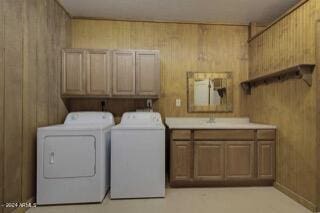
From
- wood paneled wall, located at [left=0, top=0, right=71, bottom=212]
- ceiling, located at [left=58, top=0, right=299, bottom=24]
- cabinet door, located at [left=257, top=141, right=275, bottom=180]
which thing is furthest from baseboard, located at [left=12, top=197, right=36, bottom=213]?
cabinet door, located at [left=257, top=141, right=275, bottom=180]

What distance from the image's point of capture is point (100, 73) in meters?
3.43

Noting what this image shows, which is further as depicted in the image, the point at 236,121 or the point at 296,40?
the point at 236,121

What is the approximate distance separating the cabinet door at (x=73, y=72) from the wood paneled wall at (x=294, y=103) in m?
2.82

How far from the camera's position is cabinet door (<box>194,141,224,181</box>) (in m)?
3.16

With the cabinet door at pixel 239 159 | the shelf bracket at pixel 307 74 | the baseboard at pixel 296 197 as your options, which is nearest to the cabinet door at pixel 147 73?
the cabinet door at pixel 239 159

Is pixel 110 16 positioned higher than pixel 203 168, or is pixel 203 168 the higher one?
pixel 110 16

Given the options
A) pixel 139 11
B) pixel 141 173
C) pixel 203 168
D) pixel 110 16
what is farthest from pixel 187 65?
pixel 141 173

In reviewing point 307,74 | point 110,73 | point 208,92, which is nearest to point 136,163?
point 110,73

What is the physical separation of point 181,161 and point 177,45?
2018 millimetres

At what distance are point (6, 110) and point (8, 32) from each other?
2.50ft

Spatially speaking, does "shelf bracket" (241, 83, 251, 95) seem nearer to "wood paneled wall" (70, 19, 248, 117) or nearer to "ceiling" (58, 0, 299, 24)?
"wood paneled wall" (70, 19, 248, 117)

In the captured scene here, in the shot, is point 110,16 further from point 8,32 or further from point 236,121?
point 236,121

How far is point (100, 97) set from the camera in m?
3.50

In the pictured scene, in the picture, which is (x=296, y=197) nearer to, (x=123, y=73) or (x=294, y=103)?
(x=294, y=103)
